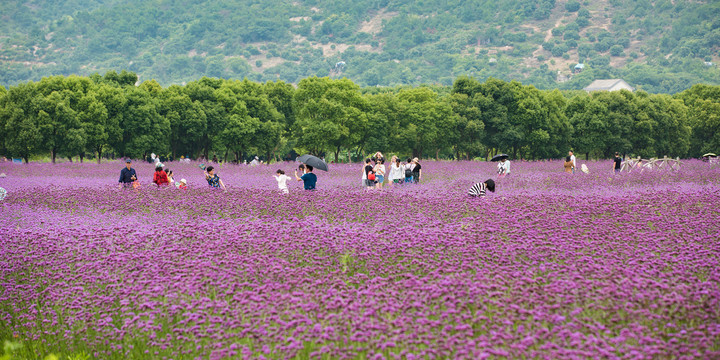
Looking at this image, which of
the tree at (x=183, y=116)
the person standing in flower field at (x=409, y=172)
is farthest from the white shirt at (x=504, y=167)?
the tree at (x=183, y=116)

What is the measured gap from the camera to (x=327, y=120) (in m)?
59.3

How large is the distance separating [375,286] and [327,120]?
52.9 m

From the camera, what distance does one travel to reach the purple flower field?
19.4 feet

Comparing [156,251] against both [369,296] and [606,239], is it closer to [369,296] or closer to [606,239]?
[369,296]

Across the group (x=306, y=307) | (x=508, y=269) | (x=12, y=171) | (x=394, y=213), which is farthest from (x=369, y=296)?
(x=12, y=171)

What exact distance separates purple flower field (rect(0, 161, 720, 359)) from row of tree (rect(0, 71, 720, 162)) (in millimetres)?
42018

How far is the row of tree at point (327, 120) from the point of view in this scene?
5216 centimetres

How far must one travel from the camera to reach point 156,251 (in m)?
9.38

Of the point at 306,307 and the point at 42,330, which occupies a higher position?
the point at 306,307

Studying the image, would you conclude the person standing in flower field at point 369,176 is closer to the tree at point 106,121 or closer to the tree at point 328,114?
the tree at point 328,114

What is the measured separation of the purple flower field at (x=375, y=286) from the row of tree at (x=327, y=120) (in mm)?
42018

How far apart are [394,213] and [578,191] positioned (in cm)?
883

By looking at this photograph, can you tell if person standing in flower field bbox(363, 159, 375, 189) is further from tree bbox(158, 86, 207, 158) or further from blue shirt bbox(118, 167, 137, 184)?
tree bbox(158, 86, 207, 158)

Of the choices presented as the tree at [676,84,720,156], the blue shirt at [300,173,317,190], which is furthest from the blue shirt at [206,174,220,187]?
the tree at [676,84,720,156]
